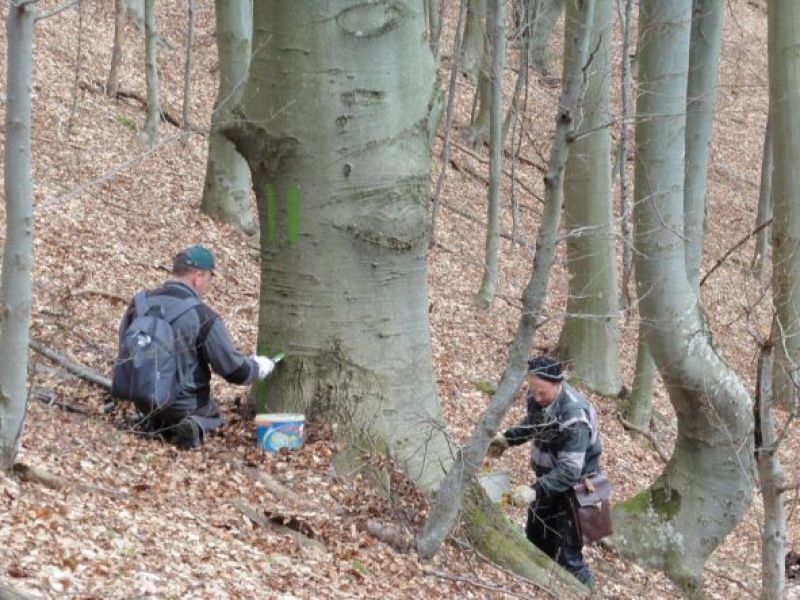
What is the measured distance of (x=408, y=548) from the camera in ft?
17.9

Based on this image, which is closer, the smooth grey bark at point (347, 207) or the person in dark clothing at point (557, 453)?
the smooth grey bark at point (347, 207)

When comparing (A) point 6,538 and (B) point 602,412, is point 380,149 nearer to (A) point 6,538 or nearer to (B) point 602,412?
(A) point 6,538

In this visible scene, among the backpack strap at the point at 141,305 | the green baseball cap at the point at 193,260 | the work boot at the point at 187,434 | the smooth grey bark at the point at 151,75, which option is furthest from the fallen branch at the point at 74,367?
the smooth grey bark at the point at 151,75

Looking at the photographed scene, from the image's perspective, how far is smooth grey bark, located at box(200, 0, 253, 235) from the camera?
440 inches

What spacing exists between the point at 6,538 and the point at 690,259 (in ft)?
21.7

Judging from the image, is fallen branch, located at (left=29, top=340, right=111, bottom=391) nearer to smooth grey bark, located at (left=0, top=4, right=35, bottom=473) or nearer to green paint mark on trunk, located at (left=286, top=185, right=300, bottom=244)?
green paint mark on trunk, located at (left=286, top=185, right=300, bottom=244)

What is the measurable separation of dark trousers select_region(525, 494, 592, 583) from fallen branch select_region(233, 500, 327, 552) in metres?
1.78

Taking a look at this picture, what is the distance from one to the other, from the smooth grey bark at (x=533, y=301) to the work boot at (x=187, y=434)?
140 cm

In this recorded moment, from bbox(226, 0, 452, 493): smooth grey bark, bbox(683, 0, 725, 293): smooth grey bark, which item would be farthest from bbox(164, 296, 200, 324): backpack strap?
bbox(683, 0, 725, 293): smooth grey bark

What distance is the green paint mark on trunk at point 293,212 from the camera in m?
5.80

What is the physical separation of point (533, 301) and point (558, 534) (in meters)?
2.17

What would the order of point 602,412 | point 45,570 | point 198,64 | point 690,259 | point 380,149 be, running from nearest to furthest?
point 45,570
point 380,149
point 690,259
point 602,412
point 198,64

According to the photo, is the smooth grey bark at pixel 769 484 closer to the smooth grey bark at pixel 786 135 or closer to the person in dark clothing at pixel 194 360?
the person in dark clothing at pixel 194 360

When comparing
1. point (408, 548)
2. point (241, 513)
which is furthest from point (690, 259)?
point (241, 513)
